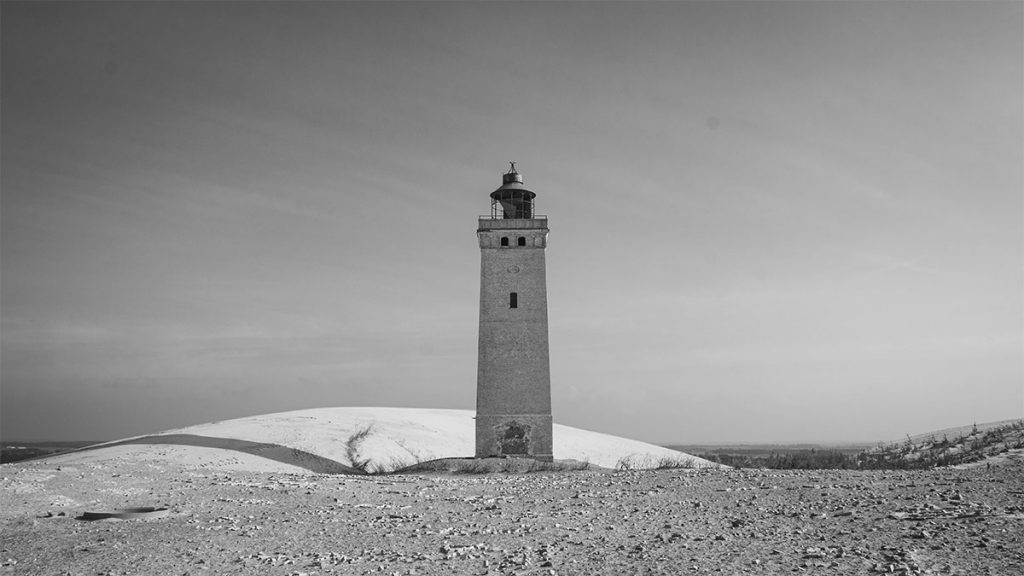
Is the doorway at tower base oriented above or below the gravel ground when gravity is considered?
above

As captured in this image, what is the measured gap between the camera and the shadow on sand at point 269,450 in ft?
78.4

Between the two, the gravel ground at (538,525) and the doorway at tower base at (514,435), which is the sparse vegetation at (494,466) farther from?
the gravel ground at (538,525)

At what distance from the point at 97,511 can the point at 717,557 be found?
1082 centimetres

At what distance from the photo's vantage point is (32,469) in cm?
1744

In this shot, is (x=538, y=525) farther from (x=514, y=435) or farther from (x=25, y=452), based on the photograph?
(x=25, y=452)

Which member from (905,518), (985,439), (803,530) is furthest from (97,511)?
(985,439)

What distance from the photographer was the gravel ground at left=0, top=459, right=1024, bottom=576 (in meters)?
9.43

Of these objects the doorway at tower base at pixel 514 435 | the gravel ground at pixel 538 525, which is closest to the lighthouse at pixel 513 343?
the doorway at tower base at pixel 514 435

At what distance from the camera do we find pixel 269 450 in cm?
2503

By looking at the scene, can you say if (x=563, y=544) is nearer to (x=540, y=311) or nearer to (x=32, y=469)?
(x=32, y=469)

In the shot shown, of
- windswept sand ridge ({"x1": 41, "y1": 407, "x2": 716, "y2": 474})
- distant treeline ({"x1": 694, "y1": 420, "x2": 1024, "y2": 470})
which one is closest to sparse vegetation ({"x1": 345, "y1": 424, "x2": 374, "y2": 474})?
windswept sand ridge ({"x1": 41, "y1": 407, "x2": 716, "y2": 474})

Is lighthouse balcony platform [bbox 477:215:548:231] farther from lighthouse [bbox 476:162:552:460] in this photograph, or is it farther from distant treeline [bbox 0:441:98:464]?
distant treeline [bbox 0:441:98:464]

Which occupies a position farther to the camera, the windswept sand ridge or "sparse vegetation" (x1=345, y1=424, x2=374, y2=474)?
"sparse vegetation" (x1=345, y1=424, x2=374, y2=474)

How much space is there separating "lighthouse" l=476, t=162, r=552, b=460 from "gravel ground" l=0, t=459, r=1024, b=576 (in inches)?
348
